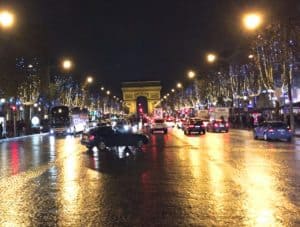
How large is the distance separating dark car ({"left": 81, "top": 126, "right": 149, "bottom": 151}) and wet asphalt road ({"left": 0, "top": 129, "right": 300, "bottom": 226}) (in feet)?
29.5

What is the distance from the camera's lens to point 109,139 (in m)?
30.8

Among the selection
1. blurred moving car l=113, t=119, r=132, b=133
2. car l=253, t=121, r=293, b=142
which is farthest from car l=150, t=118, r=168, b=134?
car l=253, t=121, r=293, b=142

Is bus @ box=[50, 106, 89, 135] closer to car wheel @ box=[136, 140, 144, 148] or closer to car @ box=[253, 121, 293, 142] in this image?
car @ box=[253, 121, 293, 142]

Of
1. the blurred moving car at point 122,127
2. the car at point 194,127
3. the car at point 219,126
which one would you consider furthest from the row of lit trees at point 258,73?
the blurred moving car at point 122,127

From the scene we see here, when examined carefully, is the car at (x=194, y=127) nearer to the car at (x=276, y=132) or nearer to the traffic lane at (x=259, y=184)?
the car at (x=276, y=132)

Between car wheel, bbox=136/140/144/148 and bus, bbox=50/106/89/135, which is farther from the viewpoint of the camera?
bus, bbox=50/106/89/135

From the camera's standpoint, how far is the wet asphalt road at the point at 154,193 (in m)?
9.85

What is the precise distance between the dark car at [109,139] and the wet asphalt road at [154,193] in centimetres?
898

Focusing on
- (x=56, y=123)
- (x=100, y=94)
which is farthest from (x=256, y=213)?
(x=100, y=94)

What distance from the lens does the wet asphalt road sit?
9.85 metres

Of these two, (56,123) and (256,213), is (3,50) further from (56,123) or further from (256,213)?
(256,213)

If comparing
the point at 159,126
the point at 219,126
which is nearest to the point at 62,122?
the point at 159,126

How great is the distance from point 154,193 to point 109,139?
1788 centimetres

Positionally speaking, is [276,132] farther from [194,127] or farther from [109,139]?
[194,127]
